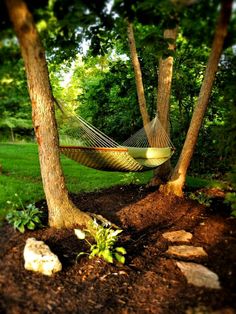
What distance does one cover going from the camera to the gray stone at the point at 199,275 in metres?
2.35

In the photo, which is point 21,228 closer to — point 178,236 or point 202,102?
point 178,236

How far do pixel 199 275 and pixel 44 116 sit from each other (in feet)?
5.95

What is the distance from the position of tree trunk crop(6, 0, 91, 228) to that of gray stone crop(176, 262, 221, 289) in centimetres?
106

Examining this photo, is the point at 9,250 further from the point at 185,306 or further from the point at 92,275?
the point at 185,306

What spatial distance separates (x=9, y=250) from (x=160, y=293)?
49.8 inches

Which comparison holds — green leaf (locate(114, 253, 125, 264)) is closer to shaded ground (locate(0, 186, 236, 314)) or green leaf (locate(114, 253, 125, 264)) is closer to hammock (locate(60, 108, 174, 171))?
shaded ground (locate(0, 186, 236, 314))

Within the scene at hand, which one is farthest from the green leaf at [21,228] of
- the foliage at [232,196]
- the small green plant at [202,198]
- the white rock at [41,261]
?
the small green plant at [202,198]

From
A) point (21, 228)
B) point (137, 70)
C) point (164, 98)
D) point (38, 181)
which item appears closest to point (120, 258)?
point (21, 228)

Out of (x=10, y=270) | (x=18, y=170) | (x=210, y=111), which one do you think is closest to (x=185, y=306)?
(x=10, y=270)

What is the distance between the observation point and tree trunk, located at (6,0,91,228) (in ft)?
8.19

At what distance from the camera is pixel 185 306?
212cm

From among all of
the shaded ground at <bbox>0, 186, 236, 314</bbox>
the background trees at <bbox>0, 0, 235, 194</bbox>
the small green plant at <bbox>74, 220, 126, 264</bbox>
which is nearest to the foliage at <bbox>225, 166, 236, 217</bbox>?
the background trees at <bbox>0, 0, 235, 194</bbox>

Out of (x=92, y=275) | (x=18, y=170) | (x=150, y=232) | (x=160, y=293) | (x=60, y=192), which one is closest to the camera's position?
(x=160, y=293)

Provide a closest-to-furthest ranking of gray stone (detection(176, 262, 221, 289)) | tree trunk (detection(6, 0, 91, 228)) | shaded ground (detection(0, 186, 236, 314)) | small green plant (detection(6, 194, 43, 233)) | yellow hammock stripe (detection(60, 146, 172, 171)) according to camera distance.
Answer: shaded ground (detection(0, 186, 236, 314)), gray stone (detection(176, 262, 221, 289)), tree trunk (detection(6, 0, 91, 228)), small green plant (detection(6, 194, 43, 233)), yellow hammock stripe (detection(60, 146, 172, 171))
